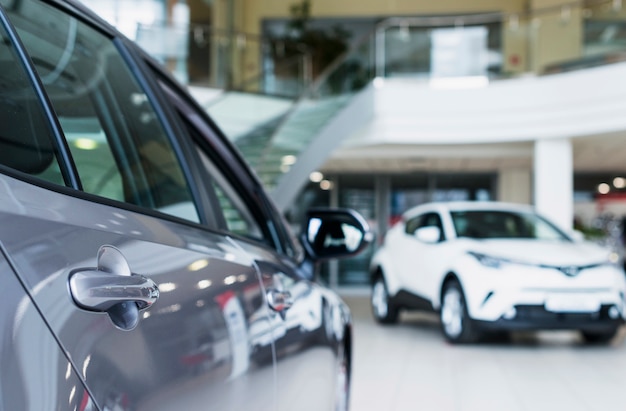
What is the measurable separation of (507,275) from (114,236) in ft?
23.5

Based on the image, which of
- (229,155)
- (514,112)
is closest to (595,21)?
(514,112)

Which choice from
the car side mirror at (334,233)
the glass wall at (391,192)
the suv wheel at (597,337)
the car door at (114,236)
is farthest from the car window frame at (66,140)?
the glass wall at (391,192)

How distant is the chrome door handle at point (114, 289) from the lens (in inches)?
37.2

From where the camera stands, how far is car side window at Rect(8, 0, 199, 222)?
1.34 meters

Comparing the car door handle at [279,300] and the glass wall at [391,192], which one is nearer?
the car door handle at [279,300]

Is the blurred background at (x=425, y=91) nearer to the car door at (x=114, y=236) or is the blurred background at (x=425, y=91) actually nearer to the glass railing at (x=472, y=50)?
the glass railing at (x=472, y=50)

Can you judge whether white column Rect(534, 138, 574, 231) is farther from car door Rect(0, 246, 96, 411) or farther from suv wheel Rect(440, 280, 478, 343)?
car door Rect(0, 246, 96, 411)

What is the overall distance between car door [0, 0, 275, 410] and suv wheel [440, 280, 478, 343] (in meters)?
6.68

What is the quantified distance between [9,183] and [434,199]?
1814 cm

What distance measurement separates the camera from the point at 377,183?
61.8 ft

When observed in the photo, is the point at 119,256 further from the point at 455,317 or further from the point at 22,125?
the point at 455,317

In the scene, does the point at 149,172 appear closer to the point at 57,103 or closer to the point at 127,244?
the point at 57,103

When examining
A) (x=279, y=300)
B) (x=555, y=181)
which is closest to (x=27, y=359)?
(x=279, y=300)

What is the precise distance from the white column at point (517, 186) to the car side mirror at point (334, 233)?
16230mm
